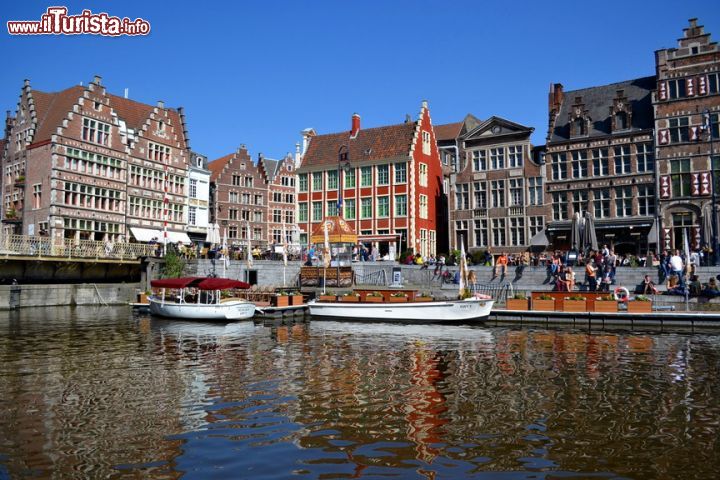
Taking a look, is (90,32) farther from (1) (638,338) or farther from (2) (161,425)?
(1) (638,338)

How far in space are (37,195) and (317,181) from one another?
22.7 meters

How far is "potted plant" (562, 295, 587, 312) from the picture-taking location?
2644 cm

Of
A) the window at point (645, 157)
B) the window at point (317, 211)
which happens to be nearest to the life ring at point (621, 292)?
the window at point (645, 157)

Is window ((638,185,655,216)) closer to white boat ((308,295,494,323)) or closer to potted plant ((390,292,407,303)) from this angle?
white boat ((308,295,494,323))

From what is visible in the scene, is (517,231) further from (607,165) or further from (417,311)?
(417,311)

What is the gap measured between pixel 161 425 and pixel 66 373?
6.27 m

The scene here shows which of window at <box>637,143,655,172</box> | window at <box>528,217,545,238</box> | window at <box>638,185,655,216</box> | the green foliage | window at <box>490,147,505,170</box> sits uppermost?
window at <box>490,147,505,170</box>

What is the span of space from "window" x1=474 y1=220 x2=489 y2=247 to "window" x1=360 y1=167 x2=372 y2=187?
10.1 metres

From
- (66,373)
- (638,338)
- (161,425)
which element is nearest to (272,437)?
(161,425)

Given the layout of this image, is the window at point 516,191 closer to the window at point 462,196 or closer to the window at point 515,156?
the window at point 515,156

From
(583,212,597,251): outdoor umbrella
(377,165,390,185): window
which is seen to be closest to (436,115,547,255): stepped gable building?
(377,165,390,185): window

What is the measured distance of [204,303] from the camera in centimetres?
2998

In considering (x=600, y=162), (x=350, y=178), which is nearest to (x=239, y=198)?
(x=350, y=178)

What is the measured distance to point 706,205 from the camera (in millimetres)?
37750
